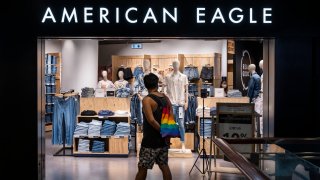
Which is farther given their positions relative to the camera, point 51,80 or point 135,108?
point 51,80

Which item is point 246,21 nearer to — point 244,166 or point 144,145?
point 144,145

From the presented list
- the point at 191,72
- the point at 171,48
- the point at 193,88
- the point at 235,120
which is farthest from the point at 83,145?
the point at 171,48

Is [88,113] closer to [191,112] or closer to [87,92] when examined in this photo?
[87,92]

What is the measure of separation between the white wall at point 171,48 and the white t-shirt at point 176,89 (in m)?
5.20

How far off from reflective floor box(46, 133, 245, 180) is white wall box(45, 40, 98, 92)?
14.1 feet

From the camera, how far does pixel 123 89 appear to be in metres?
9.80

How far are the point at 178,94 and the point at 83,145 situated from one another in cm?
204

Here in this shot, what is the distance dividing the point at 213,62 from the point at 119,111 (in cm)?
557

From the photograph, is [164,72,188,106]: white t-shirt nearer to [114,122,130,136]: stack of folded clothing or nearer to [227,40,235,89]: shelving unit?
[114,122,130,136]: stack of folded clothing

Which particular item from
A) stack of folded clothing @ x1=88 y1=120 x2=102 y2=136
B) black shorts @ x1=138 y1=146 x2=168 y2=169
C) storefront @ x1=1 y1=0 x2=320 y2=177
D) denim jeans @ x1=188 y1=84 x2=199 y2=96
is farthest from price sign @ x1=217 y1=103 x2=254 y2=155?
denim jeans @ x1=188 y1=84 x2=199 y2=96

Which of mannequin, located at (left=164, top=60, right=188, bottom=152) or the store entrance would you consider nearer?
the store entrance

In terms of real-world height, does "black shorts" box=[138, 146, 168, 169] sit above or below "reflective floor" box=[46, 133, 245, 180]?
above

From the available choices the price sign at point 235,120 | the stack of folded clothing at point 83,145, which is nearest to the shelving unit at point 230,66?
the stack of folded clothing at point 83,145

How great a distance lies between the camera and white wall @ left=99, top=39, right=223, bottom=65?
1484 centimetres
